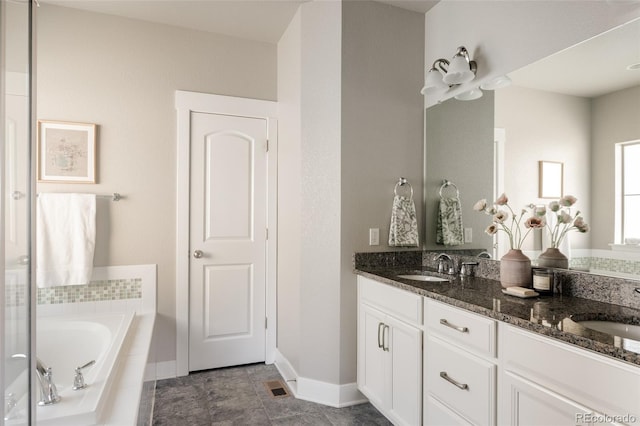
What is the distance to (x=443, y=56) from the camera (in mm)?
2502

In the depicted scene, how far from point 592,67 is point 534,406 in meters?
1.45

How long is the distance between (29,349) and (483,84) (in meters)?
2.35

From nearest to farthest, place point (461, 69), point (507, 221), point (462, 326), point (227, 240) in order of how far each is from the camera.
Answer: point (462, 326) < point (507, 221) < point (461, 69) < point (227, 240)

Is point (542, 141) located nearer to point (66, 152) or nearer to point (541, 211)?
point (541, 211)

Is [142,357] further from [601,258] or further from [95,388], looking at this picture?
[601,258]

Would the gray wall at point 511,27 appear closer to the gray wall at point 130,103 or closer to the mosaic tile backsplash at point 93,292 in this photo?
the gray wall at point 130,103

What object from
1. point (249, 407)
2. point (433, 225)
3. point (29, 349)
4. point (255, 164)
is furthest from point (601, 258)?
point (255, 164)

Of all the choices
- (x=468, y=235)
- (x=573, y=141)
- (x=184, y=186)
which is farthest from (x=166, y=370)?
(x=573, y=141)

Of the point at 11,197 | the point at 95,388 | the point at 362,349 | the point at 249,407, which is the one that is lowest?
the point at 249,407

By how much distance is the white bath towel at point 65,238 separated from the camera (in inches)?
96.9

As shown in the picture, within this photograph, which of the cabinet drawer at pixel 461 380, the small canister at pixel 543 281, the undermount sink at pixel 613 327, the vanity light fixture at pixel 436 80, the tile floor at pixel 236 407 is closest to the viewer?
the undermount sink at pixel 613 327

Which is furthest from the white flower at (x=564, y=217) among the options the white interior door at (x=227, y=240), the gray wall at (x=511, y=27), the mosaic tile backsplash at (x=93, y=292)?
the mosaic tile backsplash at (x=93, y=292)

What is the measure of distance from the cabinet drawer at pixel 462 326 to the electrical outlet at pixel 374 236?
76 cm

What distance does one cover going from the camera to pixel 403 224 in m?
2.47
